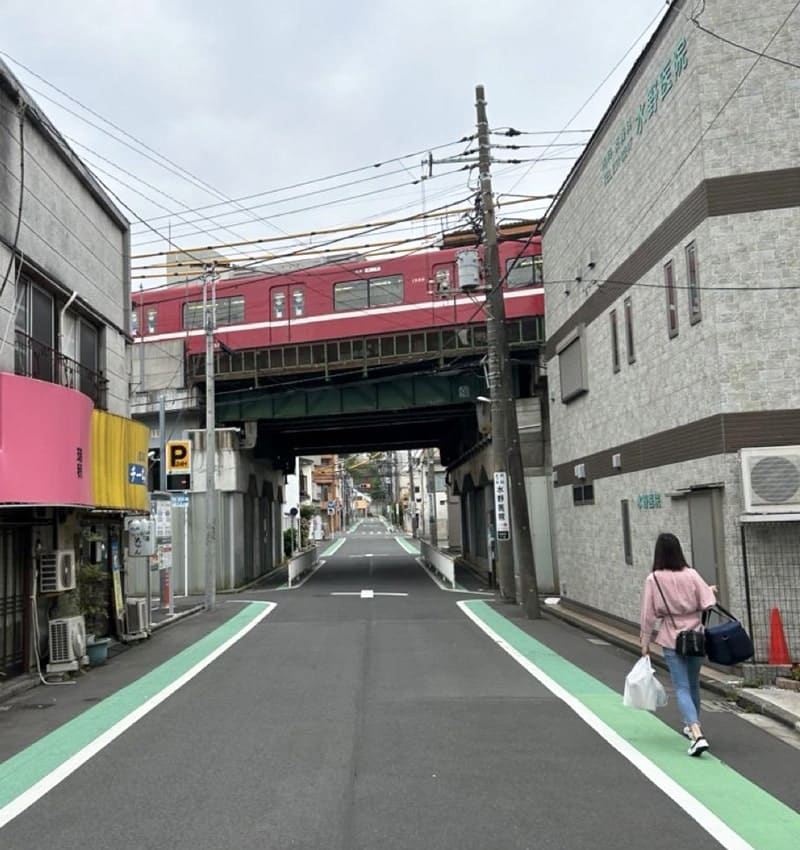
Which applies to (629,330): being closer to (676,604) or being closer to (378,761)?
(676,604)

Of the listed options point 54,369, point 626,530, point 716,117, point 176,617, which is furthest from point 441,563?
point 716,117

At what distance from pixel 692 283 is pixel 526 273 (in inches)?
531

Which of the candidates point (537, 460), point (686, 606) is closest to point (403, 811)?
point (686, 606)

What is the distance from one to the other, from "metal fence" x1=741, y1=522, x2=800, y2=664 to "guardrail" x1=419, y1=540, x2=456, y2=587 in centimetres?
1703

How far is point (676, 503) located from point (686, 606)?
5.71 metres

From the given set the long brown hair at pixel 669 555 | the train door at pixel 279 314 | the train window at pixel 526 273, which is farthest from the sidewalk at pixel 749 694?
the train door at pixel 279 314

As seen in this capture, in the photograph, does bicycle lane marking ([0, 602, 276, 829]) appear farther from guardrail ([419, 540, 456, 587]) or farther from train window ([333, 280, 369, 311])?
guardrail ([419, 540, 456, 587])

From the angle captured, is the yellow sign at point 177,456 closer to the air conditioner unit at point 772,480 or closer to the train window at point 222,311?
the train window at point 222,311

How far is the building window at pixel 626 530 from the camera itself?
576 inches

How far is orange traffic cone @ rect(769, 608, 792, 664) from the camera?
959 centimetres

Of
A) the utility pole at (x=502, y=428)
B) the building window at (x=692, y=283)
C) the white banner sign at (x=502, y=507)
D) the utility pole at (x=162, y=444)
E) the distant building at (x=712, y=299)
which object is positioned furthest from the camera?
the utility pole at (x=162, y=444)

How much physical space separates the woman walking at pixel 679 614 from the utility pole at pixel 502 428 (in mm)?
11143

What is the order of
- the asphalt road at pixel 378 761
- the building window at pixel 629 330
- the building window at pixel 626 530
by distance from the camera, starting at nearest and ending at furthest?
1. the asphalt road at pixel 378 761
2. the building window at pixel 629 330
3. the building window at pixel 626 530

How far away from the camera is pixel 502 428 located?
2089 centimetres
